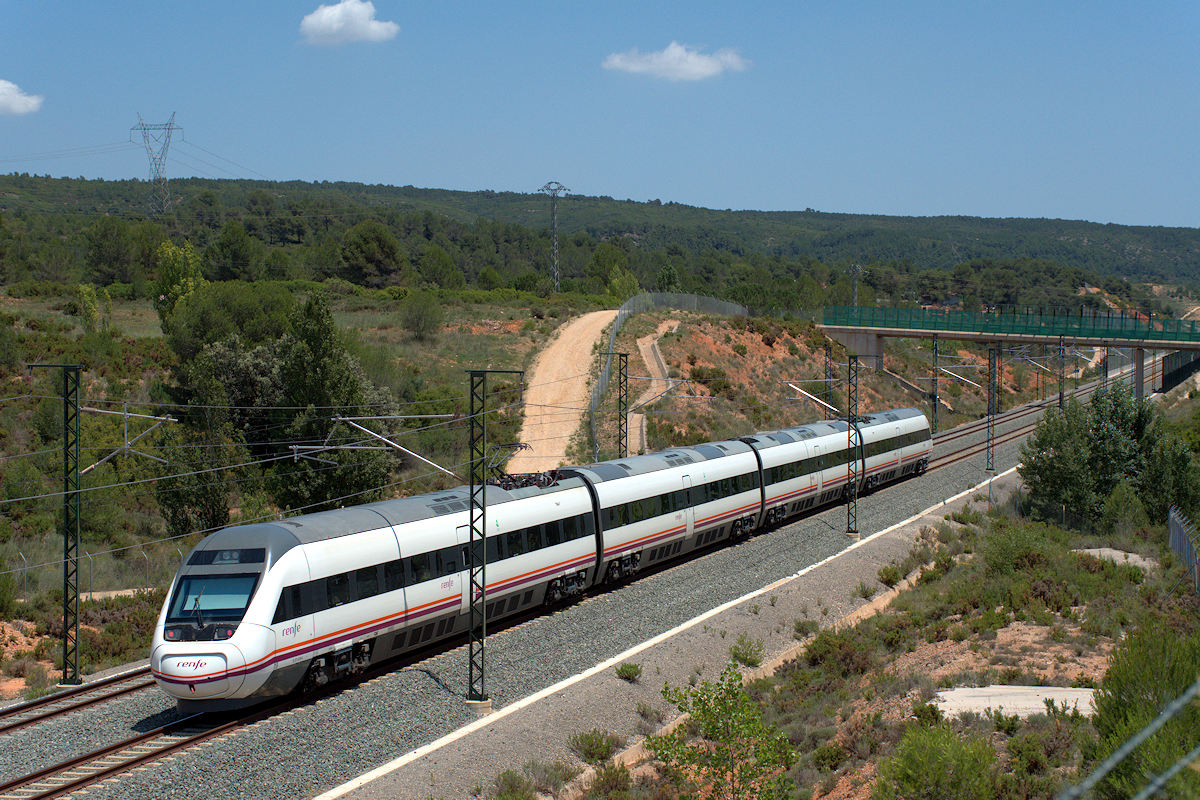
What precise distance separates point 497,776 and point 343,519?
7.18 metres

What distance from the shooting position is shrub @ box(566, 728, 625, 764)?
18.0 metres

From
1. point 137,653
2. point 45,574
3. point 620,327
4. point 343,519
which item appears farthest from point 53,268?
point 343,519

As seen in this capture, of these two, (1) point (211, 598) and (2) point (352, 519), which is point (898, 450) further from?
(1) point (211, 598)

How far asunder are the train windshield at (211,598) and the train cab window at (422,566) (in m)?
4.01

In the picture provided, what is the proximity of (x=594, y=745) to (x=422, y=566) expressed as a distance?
241 inches

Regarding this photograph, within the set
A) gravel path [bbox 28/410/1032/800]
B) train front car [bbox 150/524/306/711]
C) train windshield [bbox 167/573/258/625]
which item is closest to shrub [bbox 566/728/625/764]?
gravel path [bbox 28/410/1032/800]

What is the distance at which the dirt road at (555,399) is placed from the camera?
50.2 metres

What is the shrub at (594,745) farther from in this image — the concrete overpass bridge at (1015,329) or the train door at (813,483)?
the concrete overpass bridge at (1015,329)

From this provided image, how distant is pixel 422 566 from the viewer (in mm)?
21766

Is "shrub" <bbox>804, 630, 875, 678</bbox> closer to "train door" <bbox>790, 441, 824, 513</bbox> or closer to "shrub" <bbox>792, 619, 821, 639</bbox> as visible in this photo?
"shrub" <bbox>792, 619, 821, 639</bbox>

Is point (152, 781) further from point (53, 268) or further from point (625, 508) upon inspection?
point (53, 268)

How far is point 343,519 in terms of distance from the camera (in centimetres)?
2108

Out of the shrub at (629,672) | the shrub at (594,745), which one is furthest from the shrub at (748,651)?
the shrub at (594,745)

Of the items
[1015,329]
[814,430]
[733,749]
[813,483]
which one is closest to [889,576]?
[813,483]
